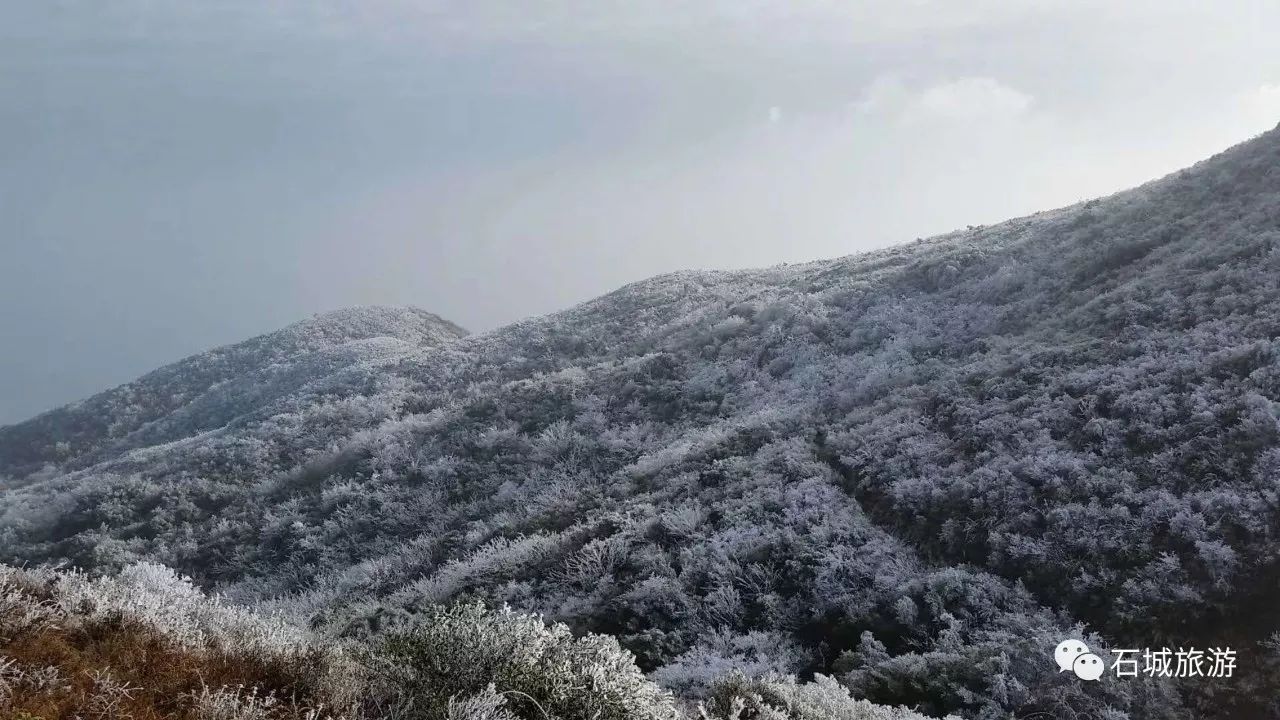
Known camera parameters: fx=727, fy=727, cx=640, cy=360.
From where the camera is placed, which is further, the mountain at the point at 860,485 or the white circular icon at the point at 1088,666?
the mountain at the point at 860,485

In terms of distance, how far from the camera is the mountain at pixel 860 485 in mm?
9352

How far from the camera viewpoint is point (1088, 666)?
8461 mm

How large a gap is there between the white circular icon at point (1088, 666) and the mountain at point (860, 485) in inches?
4.7

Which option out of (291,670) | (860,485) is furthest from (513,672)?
(860,485)

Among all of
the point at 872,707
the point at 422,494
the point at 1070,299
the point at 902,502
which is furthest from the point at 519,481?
the point at 1070,299

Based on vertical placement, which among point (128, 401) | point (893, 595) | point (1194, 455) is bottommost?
point (893, 595)

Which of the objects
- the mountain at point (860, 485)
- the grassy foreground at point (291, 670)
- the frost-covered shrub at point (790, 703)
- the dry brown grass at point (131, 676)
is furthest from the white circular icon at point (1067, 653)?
the dry brown grass at point (131, 676)

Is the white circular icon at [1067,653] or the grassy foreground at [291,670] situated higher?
the grassy foreground at [291,670]

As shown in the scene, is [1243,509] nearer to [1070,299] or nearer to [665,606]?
[665,606]

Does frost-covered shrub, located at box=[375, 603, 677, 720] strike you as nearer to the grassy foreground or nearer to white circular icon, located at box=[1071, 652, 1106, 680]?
the grassy foreground

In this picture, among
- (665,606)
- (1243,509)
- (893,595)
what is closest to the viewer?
(1243,509)

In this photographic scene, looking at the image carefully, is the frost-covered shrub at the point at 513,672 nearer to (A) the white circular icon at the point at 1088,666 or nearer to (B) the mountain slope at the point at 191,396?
(A) the white circular icon at the point at 1088,666

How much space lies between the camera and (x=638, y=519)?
14.4 metres

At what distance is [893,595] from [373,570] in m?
11.0
